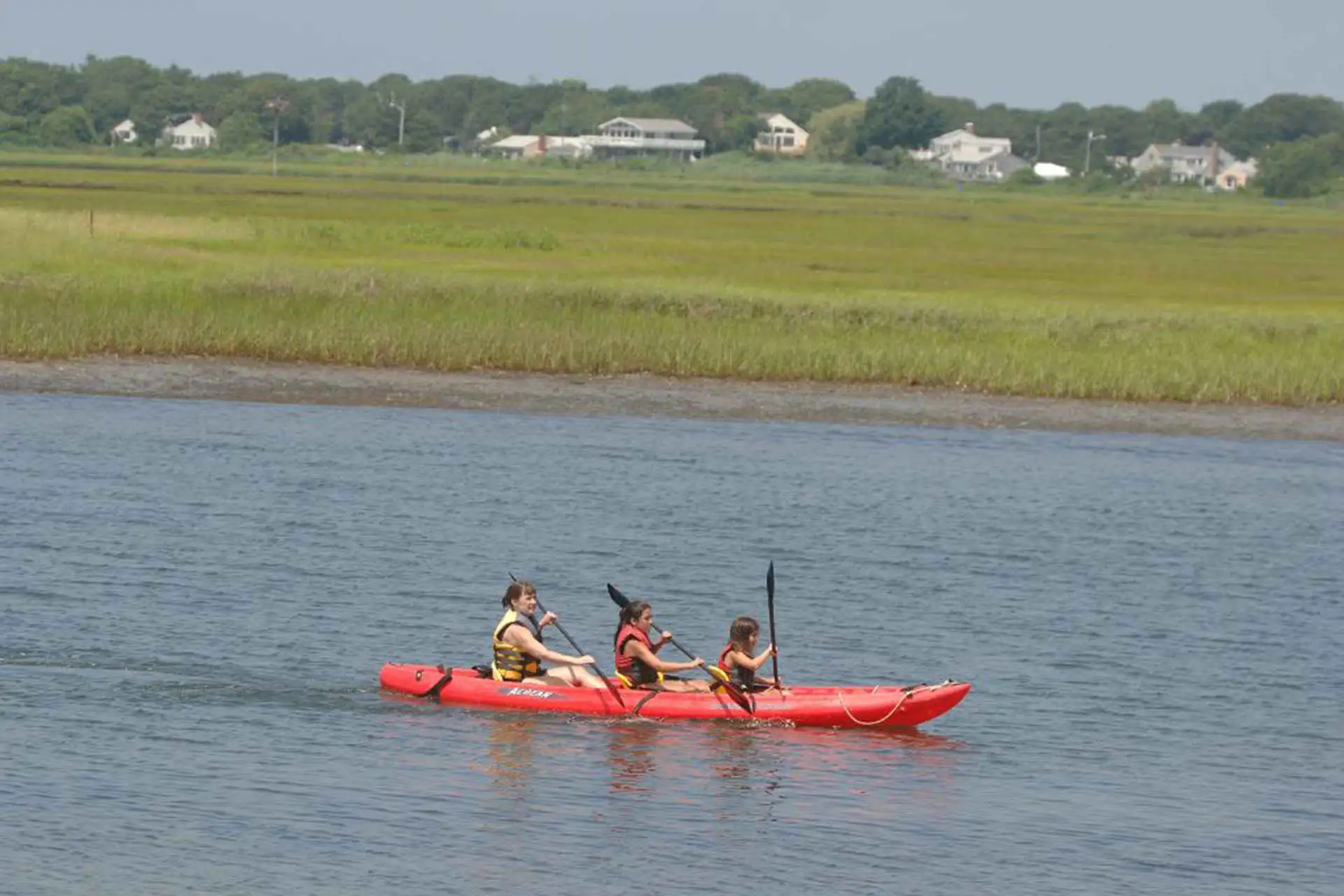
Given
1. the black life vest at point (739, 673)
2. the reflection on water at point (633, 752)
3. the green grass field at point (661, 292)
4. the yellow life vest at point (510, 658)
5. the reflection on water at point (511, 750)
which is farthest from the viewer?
the green grass field at point (661, 292)

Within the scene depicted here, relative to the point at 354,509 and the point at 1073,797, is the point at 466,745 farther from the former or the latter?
the point at 354,509

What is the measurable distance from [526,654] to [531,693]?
0.41 meters

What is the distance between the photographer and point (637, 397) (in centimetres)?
4488

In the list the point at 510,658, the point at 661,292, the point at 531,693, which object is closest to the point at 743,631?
the point at 531,693

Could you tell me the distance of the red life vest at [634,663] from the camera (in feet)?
70.9

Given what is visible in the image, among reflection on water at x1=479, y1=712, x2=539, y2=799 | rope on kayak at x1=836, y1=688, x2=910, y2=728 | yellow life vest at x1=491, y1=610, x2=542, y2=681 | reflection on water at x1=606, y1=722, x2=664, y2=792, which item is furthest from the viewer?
yellow life vest at x1=491, y1=610, x2=542, y2=681

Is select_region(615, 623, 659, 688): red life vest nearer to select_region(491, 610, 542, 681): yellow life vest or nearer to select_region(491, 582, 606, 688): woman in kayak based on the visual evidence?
select_region(491, 582, 606, 688): woman in kayak

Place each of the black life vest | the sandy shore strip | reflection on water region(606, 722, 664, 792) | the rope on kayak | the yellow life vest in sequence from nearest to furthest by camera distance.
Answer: reflection on water region(606, 722, 664, 792) → the rope on kayak → the black life vest → the yellow life vest → the sandy shore strip

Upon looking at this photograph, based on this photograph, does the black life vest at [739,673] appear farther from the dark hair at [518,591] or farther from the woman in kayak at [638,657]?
the dark hair at [518,591]

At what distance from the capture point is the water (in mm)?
17281

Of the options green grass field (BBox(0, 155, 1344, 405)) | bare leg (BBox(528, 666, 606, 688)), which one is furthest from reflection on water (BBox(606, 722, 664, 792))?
green grass field (BBox(0, 155, 1344, 405))

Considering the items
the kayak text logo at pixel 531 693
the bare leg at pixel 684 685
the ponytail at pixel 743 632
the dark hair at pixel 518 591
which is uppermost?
the dark hair at pixel 518 591

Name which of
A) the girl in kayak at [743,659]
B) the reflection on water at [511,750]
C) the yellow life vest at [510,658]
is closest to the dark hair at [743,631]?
the girl in kayak at [743,659]

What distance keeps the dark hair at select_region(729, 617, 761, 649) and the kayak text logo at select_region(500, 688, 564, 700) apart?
5.98ft
